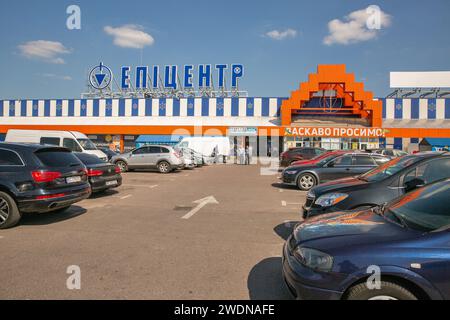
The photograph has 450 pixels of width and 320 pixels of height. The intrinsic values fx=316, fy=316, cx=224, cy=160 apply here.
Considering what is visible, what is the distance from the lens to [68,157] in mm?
7145

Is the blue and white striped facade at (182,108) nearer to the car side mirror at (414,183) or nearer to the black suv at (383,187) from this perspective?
the black suv at (383,187)

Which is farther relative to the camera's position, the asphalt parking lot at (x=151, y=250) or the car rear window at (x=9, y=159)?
the car rear window at (x=9, y=159)

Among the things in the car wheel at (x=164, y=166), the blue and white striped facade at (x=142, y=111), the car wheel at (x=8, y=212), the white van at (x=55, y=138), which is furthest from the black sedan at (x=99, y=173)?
the blue and white striped facade at (x=142, y=111)

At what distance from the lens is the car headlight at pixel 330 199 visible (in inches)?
210

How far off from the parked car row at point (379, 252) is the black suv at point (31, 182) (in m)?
5.02

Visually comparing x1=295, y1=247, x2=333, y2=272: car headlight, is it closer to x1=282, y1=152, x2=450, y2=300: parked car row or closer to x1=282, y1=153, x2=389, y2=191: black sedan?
x1=282, y1=152, x2=450, y2=300: parked car row

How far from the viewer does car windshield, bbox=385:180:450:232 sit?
2.91 m

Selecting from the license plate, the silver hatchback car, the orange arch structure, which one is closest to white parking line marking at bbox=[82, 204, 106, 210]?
the license plate

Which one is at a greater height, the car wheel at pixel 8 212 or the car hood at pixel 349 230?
the car hood at pixel 349 230

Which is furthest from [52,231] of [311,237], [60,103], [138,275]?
[60,103]

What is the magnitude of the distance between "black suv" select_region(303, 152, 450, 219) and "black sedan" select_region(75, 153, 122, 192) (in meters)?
6.68

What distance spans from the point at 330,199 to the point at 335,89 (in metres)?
34.9

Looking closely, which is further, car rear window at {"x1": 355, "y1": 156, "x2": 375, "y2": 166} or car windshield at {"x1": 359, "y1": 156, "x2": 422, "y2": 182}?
car rear window at {"x1": 355, "y1": 156, "x2": 375, "y2": 166}

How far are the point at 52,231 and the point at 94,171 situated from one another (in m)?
3.86
